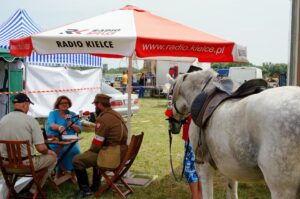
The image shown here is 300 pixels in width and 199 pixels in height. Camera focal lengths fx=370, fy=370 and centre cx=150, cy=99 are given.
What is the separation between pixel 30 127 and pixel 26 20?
870cm

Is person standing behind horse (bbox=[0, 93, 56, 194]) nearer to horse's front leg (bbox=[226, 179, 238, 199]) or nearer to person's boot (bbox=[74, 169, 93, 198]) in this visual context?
person's boot (bbox=[74, 169, 93, 198])

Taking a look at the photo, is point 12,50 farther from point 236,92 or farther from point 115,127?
point 236,92

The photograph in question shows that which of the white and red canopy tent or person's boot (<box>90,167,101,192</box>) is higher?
the white and red canopy tent

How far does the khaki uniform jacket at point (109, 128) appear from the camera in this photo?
5070mm

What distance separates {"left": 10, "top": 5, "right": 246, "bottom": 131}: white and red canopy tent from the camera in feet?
15.4

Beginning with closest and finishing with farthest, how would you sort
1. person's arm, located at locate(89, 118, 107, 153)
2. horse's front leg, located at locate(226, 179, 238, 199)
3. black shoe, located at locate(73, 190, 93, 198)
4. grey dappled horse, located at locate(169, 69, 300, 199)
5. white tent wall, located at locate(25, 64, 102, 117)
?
grey dappled horse, located at locate(169, 69, 300, 199)
horse's front leg, located at locate(226, 179, 238, 199)
person's arm, located at locate(89, 118, 107, 153)
black shoe, located at locate(73, 190, 93, 198)
white tent wall, located at locate(25, 64, 102, 117)

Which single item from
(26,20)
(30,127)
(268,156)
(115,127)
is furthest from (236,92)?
(26,20)

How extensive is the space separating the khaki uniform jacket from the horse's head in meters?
0.88

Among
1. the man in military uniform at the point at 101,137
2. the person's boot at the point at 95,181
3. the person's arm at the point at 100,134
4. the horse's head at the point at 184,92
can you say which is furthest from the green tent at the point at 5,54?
the horse's head at the point at 184,92

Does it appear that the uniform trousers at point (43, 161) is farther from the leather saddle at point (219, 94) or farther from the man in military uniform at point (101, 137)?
the leather saddle at point (219, 94)

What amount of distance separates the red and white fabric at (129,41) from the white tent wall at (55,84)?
6.33 meters

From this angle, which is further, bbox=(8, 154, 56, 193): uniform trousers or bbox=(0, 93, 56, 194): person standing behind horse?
bbox=(8, 154, 56, 193): uniform trousers

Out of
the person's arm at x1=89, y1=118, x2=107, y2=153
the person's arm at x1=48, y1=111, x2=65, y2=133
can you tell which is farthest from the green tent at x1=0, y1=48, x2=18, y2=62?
the person's arm at x1=89, y1=118, x2=107, y2=153

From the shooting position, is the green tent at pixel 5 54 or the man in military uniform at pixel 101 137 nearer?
the man in military uniform at pixel 101 137
